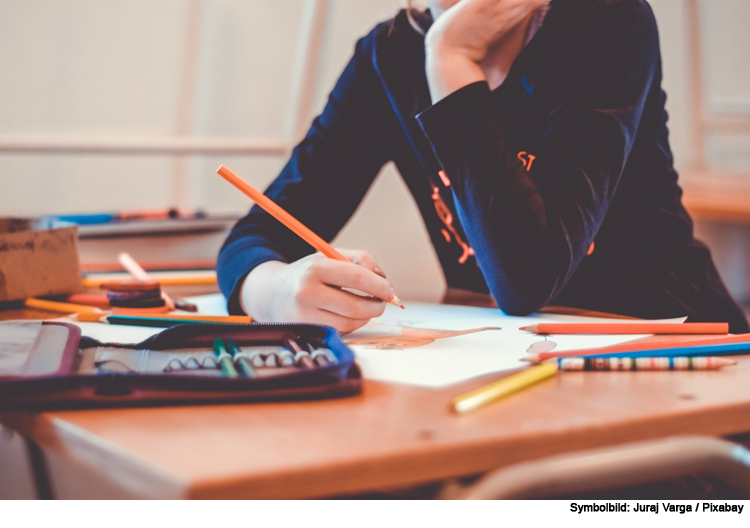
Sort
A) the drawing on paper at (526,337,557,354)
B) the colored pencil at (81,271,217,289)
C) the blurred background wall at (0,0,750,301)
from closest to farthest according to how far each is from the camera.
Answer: the drawing on paper at (526,337,557,354) < the colored pencil at (81,271,217,289) < the blurred background wall at (0,0,750,301)

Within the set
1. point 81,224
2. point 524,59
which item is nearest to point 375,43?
point 524,59

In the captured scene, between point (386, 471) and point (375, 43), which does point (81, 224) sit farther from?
point (386, 471)

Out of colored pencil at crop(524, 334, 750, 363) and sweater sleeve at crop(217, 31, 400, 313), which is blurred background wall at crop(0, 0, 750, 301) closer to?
sweater sleeve at crop(217, 31, 400, 313)

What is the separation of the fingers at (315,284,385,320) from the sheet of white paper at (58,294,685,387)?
2 centimetres

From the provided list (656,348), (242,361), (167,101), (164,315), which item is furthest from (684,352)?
(167,101)

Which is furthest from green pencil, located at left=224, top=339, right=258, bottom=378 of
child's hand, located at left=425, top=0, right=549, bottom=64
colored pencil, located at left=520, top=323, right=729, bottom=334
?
child's hand, located at left=425, top=0, right=549, bottom=64

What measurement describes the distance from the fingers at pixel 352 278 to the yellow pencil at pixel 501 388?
163 millimetres

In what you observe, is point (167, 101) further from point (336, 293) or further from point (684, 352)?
point (684, 352)

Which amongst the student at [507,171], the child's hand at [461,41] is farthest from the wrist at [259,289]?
the child's hand at [461,41]

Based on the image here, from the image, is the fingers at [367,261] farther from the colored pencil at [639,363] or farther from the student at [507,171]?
the colored pencil at [639,363]

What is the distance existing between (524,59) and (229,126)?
1006 mm

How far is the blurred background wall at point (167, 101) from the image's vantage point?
57.1 inches

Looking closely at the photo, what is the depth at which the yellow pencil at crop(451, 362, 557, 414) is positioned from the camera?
1.29ft

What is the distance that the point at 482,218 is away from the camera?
692 mm
